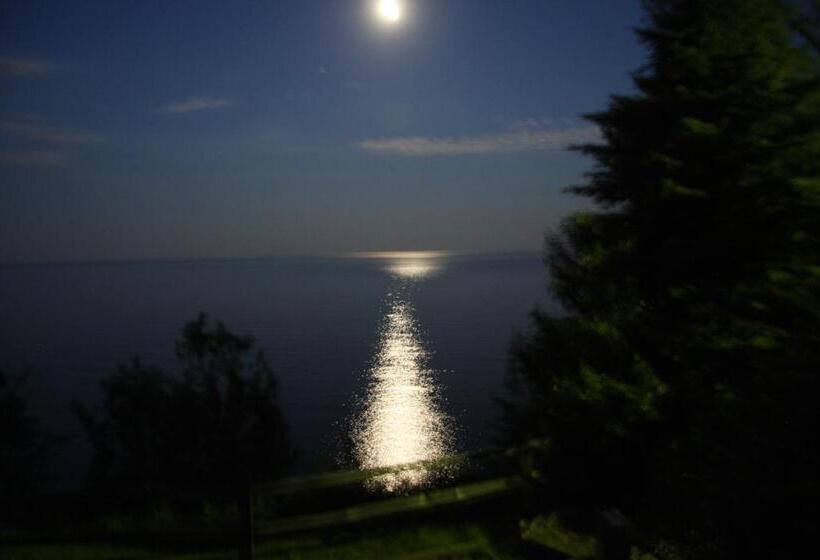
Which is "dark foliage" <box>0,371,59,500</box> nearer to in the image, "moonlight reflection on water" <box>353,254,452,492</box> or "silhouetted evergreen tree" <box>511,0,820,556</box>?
"moonlight reflection on water" <box>353,254,452,492</box>

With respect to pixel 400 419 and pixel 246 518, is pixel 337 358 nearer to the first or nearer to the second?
Result: pixel 400 419

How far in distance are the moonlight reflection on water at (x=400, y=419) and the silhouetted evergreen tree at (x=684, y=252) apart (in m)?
28.0

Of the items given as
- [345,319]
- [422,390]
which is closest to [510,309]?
[345,319]

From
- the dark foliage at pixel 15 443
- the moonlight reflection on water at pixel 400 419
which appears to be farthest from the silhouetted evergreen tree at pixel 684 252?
the moonlight reflection on water at pixel 400 419

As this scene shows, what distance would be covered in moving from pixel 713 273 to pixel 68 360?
83.1 metres

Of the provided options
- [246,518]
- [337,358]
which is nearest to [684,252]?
[246,518]

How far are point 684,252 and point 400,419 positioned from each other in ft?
164

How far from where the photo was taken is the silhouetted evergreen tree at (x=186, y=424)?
83.6 ft

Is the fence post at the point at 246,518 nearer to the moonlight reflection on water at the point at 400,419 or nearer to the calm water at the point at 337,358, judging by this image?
the calm water at the point at 337,358

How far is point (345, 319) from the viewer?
371ft

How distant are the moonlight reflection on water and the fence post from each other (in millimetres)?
30930

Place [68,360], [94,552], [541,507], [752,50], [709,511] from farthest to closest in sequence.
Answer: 1. [68,360]
2. [752,50]
3. [541,507]
4. [94,552]
5. [709,511]

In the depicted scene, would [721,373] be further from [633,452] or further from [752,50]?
[752,50]

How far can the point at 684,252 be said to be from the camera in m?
9.02
